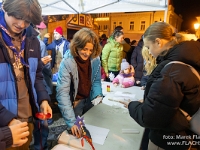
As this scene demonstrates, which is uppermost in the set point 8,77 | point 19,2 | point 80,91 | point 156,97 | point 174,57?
point 19,2

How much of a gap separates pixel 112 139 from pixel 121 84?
5.51 ft

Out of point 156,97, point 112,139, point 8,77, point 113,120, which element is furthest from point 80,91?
point 156,97

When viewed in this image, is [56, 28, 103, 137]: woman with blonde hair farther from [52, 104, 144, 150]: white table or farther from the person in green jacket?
the person in green jacket

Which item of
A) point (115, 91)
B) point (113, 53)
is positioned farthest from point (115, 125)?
point (113, 53)

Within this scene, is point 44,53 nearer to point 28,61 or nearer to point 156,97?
point 28,61

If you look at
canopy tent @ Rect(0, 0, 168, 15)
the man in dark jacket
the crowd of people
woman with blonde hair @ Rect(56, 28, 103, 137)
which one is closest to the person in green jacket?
canopy tent @ Rect(0, 0, 168, 15)

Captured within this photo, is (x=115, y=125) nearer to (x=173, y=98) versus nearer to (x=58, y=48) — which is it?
(x=173, y=98)

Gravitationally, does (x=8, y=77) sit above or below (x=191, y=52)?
below

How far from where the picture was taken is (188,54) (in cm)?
102

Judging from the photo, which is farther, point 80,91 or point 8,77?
point 80,91

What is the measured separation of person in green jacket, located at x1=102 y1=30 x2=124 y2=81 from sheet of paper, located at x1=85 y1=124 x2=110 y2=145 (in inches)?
102

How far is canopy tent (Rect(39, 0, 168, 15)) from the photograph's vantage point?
3.26 metres

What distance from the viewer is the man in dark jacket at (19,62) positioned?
3.32ft

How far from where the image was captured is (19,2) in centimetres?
98
